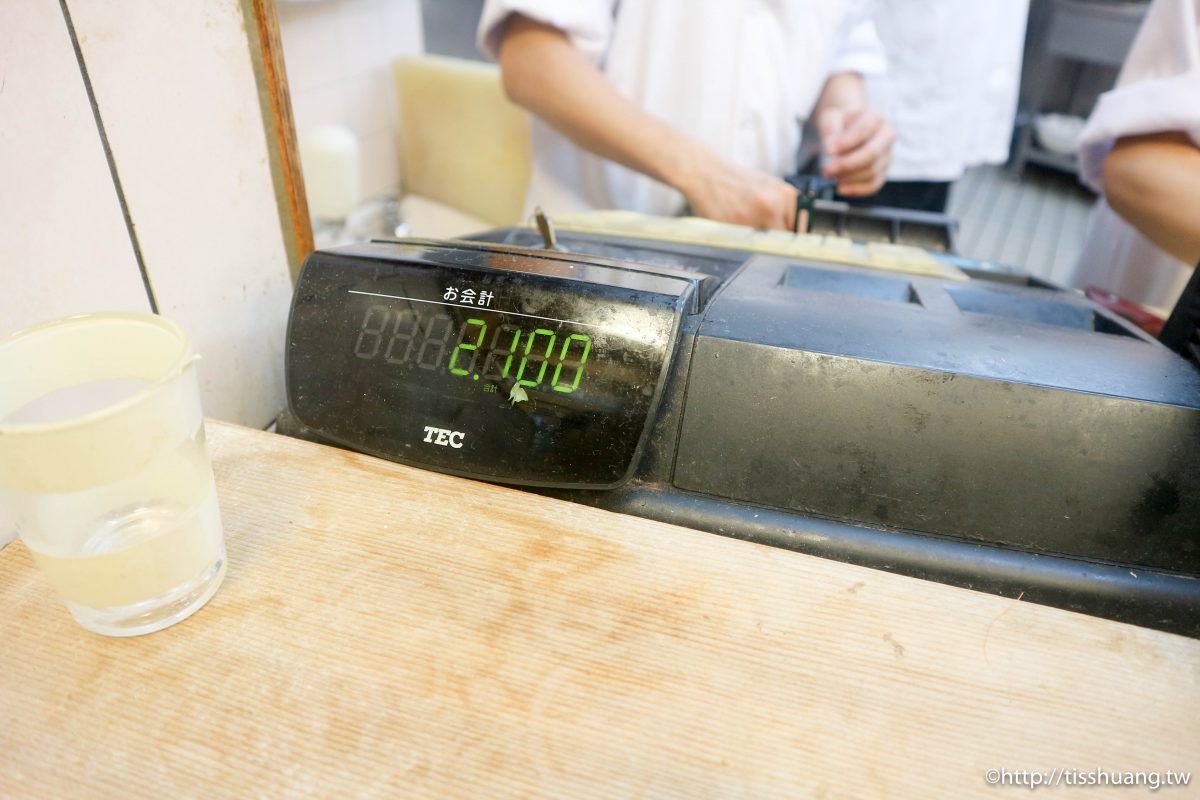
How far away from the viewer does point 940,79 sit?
1.46 m

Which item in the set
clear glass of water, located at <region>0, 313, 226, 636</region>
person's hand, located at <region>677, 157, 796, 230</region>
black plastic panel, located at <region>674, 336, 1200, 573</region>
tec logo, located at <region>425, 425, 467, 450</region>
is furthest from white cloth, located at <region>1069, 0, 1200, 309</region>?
clear glass of water, located at <region>0, 313, 226, 636</region>

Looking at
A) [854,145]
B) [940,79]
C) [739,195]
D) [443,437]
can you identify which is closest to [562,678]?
[443,437]

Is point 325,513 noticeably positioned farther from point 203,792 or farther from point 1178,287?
point 1178,287

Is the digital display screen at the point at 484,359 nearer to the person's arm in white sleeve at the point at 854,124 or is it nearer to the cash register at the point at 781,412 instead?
the cash register at the point at 781,412

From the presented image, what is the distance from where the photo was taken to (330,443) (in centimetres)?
51

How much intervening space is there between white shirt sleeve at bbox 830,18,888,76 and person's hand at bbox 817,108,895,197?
0.37ft

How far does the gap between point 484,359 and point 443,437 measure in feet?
0.19

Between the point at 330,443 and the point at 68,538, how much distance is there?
0.17 meters

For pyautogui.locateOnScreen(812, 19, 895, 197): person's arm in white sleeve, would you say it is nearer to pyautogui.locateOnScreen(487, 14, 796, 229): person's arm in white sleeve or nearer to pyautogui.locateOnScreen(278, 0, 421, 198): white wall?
pyautogui.locateOnScreen(487, 14, 796, 229): person's arm in white sleeve

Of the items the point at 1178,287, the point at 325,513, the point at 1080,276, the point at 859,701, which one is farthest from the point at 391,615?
the point at 1080,276

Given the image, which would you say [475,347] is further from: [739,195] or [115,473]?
[739,195]

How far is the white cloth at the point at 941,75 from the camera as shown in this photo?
1.41m

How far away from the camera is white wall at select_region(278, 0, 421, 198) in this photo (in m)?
1.14

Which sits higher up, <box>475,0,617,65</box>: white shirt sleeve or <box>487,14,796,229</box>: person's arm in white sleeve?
<box>475,0,617,65</box>: white shirt sleeve
